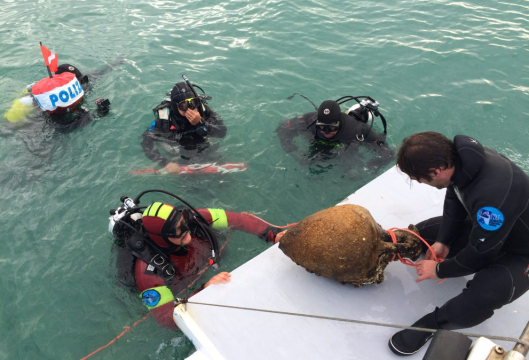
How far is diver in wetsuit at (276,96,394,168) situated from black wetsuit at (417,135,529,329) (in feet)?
8.87

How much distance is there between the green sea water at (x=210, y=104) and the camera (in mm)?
4094

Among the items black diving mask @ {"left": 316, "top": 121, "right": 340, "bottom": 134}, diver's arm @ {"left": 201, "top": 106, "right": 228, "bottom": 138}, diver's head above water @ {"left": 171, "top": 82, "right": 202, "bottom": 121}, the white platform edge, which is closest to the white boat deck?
the white platform edge

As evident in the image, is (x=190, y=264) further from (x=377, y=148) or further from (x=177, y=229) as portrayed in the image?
(x=377, y=148)

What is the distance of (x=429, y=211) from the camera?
3.82m

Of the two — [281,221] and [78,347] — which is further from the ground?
[281,221]

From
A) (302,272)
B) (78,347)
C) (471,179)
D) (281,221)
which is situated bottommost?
(78,347)

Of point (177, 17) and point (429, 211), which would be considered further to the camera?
point (177, 17)

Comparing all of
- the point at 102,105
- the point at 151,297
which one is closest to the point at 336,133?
the point at 151,297

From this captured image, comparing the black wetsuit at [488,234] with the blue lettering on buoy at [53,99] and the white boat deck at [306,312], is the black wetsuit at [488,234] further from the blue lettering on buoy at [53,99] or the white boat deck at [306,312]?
the blue lettering on buoy at [53,99]

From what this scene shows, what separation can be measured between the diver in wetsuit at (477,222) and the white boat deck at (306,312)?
0.24 m

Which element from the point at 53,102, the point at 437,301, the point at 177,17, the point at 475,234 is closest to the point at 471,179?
the point at 475,234

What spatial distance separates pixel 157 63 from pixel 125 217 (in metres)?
5.54

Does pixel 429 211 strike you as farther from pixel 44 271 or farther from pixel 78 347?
pixel 44 271

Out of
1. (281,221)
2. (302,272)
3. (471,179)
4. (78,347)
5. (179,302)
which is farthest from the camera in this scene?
(281,221)
